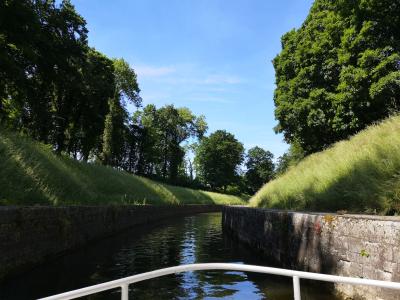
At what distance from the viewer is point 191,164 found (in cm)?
10306

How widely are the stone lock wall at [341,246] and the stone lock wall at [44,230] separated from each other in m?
5.88

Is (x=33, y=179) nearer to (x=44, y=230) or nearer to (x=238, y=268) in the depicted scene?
(x=44, y=230)

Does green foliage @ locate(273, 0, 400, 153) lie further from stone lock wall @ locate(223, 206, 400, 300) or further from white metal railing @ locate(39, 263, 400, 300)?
white metal railing @ locate(39, 263, 400, 300)

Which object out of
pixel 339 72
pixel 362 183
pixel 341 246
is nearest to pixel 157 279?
pixel 341 246

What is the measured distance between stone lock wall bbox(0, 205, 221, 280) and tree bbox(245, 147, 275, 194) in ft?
279

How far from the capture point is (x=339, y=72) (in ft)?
72.2

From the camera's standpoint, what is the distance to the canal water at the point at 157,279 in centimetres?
802

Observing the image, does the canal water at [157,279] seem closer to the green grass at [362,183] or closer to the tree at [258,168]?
the green grass at [362,183]

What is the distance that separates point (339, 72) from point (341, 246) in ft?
53.7

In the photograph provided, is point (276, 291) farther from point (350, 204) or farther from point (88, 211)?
point (88, 211)

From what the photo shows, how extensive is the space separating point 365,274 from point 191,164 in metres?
96.6

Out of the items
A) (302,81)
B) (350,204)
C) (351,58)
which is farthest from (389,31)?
(350,204)

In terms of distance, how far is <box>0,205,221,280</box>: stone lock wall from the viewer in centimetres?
877

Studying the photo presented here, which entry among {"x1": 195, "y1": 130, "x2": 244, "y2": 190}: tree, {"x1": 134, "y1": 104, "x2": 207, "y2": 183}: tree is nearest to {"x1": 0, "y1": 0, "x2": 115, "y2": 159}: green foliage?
{"x1": 134, "y1": 104, "x2": 207, "y2": 183}: tree
